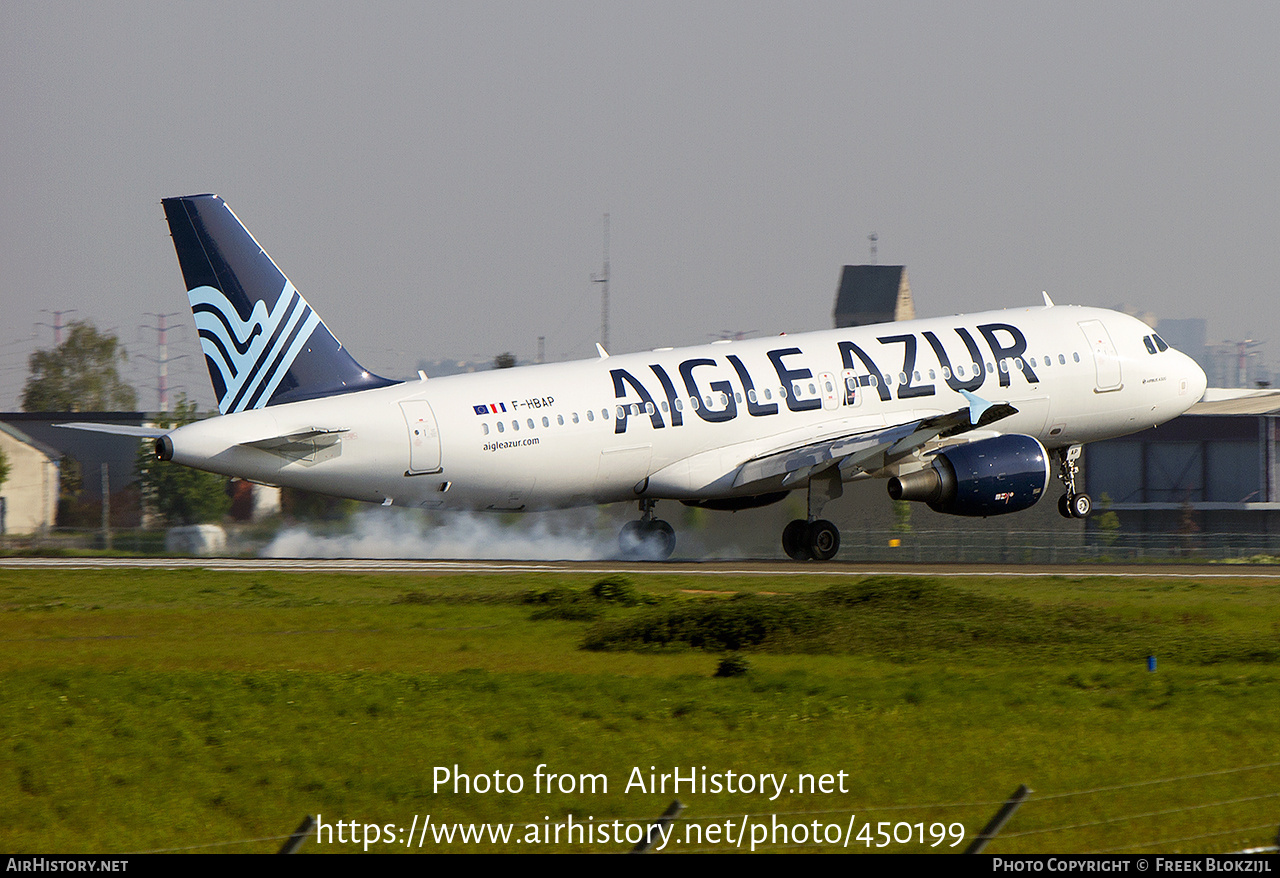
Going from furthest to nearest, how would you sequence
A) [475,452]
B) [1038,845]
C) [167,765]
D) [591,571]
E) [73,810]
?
[591,571] < [475,452] < [167,765] < [73,810] < [1038,845]

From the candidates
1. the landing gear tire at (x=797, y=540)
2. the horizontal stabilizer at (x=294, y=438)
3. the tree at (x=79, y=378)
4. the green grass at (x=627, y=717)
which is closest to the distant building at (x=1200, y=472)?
the landing gear tire at (x=797, y=540)

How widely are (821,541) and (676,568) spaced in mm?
4345

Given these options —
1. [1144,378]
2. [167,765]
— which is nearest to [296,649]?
[167,765]

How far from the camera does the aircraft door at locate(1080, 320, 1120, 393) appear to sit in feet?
145

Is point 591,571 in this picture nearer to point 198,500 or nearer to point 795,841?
point 795,841

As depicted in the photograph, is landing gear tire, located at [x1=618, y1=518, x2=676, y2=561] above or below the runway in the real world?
above

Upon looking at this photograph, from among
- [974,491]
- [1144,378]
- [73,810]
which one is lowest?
[73,810]

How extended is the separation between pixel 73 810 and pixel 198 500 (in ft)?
174

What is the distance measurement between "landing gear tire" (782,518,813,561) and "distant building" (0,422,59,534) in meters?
55.6

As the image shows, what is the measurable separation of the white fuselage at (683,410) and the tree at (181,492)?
32915mm

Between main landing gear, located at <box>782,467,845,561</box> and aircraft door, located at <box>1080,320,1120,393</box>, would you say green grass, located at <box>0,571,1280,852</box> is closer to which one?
main landing gear, located at <box>782,467,845,561</box>

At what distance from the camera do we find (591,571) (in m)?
39.6

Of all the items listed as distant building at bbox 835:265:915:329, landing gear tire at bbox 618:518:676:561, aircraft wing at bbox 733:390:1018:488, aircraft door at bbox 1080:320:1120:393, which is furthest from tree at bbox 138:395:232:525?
distant building at bbox 835:265:915:329

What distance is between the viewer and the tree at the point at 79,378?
16600 centimetres
